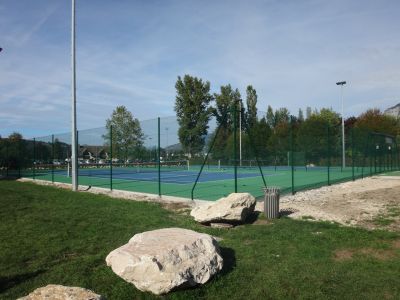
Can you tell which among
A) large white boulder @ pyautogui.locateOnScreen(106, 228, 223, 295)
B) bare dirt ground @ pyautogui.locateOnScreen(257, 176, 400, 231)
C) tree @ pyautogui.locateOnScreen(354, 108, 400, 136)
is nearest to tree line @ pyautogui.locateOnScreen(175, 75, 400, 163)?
tree @ pyautogui.locateOnScreen(354, 108, 400, 136)

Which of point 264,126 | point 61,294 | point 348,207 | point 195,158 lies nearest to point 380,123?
point 264,126

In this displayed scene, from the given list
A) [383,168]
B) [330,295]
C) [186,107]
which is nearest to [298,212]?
[330,295]

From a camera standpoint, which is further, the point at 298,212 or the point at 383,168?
→ the point at 383,168

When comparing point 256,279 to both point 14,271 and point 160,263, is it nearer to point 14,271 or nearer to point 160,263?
point 160,263

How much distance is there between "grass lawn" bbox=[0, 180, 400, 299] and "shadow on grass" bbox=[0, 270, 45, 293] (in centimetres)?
1

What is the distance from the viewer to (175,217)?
30.1 ft

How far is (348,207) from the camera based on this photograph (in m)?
10.4

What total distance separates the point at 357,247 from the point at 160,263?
3450mm

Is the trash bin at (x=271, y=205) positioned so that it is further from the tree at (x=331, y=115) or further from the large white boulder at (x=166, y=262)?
the tree at (x=331, y=115)

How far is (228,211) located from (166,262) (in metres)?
3.51

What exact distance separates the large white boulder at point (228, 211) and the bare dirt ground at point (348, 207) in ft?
4.75

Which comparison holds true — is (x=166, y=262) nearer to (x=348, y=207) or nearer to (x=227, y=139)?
(x=348, y=207)

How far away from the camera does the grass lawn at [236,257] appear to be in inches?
180

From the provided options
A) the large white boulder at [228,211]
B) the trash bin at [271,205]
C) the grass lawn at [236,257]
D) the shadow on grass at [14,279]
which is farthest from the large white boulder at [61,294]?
the trash bin at [271,205]
